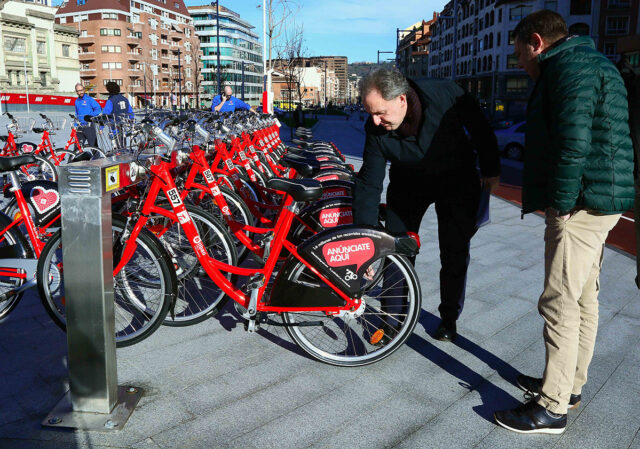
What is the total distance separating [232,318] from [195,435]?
1.53 m

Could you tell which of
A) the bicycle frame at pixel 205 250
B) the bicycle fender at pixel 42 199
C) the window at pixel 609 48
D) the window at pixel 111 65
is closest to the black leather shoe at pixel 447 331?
the bicycle frame at pixel 205 250

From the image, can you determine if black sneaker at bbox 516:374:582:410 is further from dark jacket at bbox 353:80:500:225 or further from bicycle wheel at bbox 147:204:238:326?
bicycle wheel at bbox 147:204:238:326

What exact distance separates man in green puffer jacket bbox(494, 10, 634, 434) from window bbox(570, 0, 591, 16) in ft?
209

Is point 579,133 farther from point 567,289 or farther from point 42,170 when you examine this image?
point 42,170

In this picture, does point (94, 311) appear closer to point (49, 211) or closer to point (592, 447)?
point (49, 211)

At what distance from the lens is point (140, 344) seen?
142 inches

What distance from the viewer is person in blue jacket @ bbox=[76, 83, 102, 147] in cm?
1319

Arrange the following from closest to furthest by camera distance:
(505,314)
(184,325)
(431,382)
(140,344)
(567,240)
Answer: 1. (567,240)
2. (431,382)
3. (140,344)
4. (184,325)
5. (505,314)

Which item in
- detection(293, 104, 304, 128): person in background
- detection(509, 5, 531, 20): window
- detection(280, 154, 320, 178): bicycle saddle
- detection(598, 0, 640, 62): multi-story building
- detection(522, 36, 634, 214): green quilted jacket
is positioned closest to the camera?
detection(522, 36, 634, 214): green quilted jacket

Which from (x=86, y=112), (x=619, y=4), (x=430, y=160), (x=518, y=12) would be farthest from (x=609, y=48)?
(x=430, y=160)

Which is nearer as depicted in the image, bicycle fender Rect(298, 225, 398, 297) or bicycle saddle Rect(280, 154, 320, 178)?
bicycle fender Rect(298, 225, 398, 297)

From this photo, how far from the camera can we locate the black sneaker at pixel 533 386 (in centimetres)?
289

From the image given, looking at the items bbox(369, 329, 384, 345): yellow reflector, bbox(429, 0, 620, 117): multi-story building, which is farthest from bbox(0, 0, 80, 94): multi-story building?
bbox(369, 329, 384, 345): yellow reflector

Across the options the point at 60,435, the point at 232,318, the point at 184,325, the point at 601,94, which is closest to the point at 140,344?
the point at 184,325
